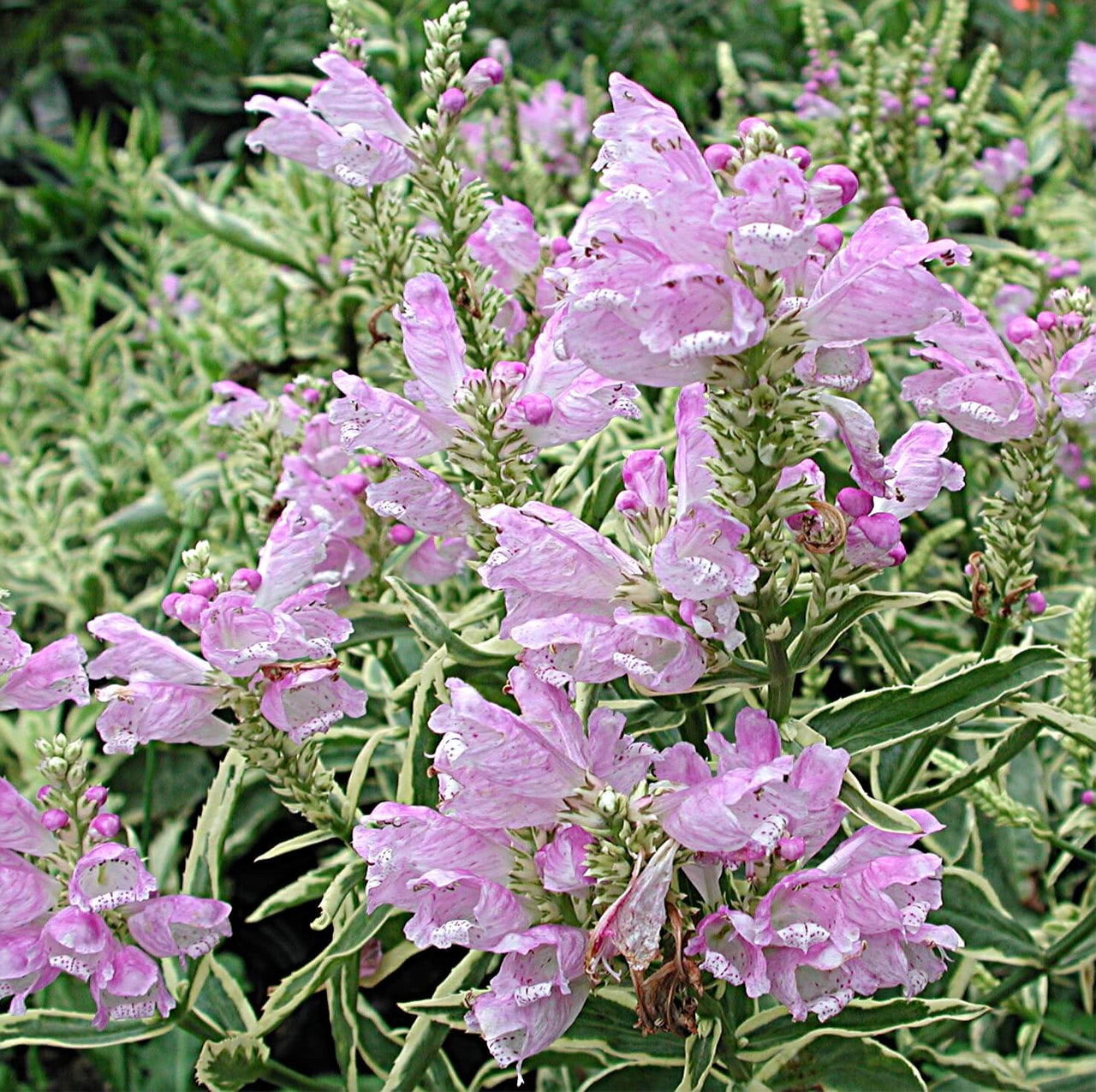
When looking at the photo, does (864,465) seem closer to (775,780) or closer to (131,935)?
(775,780)

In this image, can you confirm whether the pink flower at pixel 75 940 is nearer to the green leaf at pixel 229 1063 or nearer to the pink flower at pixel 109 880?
the pink flower at pixel 109 880

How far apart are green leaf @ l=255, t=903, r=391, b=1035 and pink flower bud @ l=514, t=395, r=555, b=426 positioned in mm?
335

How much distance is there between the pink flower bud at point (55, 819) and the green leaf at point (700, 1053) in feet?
1.38

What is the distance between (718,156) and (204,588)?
424 millimetres

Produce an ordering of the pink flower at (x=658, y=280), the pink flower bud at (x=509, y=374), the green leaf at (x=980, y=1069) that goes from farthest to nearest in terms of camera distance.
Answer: the green leaf at (x=980, y=1069)
the pink flower bud at (x=509, y=374)
the pink flower at (x=658, y=280)

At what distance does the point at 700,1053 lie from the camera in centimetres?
70

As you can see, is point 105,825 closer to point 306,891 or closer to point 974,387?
point 306,891

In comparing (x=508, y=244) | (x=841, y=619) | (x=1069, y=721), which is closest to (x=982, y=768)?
(x=1069, y=721)

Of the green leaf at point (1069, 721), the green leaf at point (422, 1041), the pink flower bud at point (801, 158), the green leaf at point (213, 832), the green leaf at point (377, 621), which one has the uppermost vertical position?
the pink flower bud at point (801, 158)

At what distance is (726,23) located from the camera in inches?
141

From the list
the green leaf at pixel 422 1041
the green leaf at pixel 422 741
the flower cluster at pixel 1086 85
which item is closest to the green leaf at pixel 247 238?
the green leaf at pixel 422 741

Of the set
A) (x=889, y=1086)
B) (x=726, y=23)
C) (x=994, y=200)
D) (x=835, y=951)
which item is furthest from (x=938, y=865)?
(x=726, y=23)

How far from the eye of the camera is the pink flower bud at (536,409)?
2.40 ft

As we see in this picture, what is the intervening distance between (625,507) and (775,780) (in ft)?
0.61
